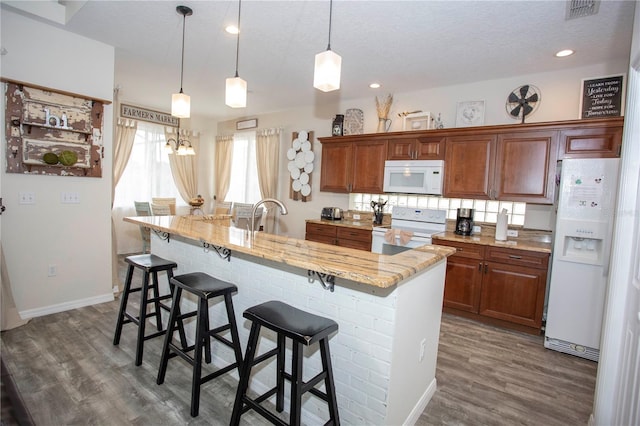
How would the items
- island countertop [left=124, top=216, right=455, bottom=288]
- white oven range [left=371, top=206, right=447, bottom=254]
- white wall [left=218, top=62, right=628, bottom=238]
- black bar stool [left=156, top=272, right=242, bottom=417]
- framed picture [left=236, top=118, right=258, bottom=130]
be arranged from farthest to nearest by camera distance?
framed picture [left=236, top=118, right=258, bottom=130]
white oven range [left=371, top=206, right=447, bottom=254]
white wall [left=218, top=62, right=628, bottom=238]
black bar stool [left=156, top=272, right=242, bottom=417]
island countertop [left=124, top=216, right=455, bottom=288]

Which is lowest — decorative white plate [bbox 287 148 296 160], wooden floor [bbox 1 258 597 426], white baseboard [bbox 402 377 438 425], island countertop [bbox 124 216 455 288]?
wooden floor [bbox 1 258 597 426]

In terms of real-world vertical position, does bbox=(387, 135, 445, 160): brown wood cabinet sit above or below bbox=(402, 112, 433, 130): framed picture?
below

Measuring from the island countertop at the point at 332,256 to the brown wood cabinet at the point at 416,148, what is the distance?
84.1 inches

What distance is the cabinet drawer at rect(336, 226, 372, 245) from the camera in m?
4.02

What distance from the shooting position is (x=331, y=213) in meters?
4.71

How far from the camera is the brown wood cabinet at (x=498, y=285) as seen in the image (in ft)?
9.77

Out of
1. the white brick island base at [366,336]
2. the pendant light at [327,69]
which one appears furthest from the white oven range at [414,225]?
the pendant light at [327,69]

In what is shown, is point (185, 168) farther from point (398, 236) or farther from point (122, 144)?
point (398, 236)

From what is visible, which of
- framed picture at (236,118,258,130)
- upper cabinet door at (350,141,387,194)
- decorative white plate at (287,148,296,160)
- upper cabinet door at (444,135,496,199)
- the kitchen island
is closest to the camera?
the kitchen island

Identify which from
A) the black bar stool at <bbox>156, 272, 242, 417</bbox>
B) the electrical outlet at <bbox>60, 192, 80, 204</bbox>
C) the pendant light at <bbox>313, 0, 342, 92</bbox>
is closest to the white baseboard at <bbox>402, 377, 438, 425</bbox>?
the black bar stool at <bbox>156, 272, 242, 417</bbox>

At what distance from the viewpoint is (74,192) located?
3.12 m

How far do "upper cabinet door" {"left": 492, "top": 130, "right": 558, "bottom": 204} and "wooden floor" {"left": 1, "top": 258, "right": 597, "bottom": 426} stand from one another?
1.47 metres

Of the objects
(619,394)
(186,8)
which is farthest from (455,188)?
(186,8)

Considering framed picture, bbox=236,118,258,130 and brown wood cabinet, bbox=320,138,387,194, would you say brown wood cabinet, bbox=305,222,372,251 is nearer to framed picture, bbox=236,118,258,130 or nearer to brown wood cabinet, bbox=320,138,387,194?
brown wood cabinet, bbox=320,138,387,194
